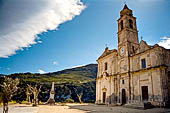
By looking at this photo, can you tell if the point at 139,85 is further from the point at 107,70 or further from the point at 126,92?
the point at 107,70

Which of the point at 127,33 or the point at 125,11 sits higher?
the point at 125,11

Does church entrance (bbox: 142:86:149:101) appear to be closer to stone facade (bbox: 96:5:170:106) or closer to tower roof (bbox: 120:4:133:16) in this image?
stone facade (bbox: 96:5:170:106)

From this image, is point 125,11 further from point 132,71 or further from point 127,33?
point 132,71

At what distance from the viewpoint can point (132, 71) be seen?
19.9 meters

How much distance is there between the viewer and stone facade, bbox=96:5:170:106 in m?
16.1

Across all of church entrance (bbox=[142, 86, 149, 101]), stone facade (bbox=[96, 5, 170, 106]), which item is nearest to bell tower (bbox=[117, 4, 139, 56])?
stone facade (bbox=[96, 5, 170, 106])

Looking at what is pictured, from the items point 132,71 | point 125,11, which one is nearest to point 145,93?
point 132,71

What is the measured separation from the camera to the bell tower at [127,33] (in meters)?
21.9

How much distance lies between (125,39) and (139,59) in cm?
456

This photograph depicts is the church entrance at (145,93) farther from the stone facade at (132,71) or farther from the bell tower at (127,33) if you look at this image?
the bell tower at (127,33)

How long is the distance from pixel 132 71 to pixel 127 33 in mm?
6857

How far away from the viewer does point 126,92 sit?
2000cm

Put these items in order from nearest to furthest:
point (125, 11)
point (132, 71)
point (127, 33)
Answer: point (132, 71) < point (127, 33) < point (125, 11)

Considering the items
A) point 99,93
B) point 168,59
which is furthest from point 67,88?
point 168,59
